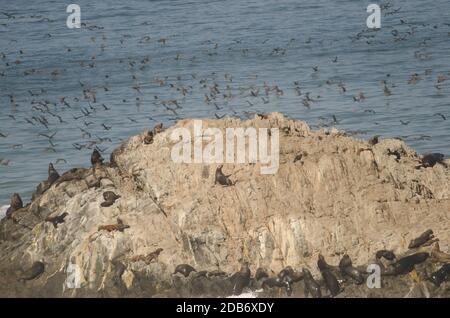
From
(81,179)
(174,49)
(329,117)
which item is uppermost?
(174,49)

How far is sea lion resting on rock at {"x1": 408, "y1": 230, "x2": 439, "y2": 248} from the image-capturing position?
107 feet

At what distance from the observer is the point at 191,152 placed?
1346 inches

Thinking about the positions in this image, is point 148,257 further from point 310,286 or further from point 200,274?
point 310,286

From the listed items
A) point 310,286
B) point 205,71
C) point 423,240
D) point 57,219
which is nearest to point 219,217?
point 310,286

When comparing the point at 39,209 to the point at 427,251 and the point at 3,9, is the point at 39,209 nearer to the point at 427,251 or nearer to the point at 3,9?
the point at 427,251

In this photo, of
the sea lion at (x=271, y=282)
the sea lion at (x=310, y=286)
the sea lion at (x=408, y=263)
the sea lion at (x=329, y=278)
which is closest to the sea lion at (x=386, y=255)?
the sea lion at (x=408, y=263)

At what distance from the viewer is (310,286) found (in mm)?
31891

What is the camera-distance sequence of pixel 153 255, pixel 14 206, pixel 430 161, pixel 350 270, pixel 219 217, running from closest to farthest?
1. pixel 350 270
2. pixel 153 255
3. pixel 219 217
4. pixel 430 161
5. pixel 14 206

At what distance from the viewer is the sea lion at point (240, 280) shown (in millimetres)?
31844

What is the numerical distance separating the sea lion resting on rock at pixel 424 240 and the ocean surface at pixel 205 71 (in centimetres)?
1332

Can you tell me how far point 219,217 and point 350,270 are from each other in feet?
11.2

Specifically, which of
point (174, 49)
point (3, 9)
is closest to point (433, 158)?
point (174, 49)

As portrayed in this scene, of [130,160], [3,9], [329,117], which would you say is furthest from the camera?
[3,9]

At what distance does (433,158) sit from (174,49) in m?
27.9
